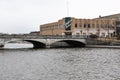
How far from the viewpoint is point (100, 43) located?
375 ft

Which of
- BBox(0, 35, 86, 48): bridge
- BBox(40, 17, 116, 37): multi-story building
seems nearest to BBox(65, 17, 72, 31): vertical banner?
BBox(40, 17, 116, 37): multi-story building

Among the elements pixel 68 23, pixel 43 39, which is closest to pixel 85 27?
pixel 68 23

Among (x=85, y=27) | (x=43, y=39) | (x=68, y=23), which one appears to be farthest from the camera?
(x=85, y=27)

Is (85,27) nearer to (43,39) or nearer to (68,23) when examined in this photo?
(68,23)

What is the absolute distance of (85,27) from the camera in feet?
479

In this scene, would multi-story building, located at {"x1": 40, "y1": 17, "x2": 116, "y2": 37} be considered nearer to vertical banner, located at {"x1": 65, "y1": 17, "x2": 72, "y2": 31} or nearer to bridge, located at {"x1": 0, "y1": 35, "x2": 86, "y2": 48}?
Answer: vertical banner, located at {"x1": 65, "y1": 17, "x2": 72, "y2": 31}

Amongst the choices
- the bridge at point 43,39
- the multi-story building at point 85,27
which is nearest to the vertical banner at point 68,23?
the multi-story building at point 85,27

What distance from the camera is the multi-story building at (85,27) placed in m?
142

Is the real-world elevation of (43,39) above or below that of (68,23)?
below

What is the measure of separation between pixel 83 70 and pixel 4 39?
6266cm

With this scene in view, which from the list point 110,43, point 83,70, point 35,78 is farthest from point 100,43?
point 35,78

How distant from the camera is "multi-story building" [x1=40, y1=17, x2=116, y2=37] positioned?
14238 cm

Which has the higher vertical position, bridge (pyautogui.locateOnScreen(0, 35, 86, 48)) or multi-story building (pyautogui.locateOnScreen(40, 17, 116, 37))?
multi-story building (pyautogui.locateOnScreen(40, 17, 116, 37))

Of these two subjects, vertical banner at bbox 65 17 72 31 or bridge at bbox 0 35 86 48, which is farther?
vertical banner at bbox 65 17 72 31
